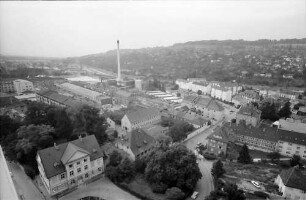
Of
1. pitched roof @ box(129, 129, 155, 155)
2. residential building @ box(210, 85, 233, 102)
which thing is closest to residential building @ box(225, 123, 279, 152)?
pitched roof @ box(129, 129, 155, 155)

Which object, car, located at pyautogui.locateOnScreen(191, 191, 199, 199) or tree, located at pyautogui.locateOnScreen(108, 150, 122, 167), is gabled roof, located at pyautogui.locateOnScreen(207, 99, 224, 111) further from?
tree, located at pyautogui.locateOnScreen(108, 150, 122, 167)

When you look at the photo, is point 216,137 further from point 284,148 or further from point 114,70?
point 114,70

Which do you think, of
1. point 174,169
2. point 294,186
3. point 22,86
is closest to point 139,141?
point 174,169

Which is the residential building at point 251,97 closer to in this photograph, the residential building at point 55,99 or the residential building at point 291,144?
the residential building at point 291,144

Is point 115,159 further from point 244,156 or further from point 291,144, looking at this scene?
point 291,144

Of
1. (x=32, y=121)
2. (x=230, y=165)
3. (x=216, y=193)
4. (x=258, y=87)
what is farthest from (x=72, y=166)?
(x=258, y=87)

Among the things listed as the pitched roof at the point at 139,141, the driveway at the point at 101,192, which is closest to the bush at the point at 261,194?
the driveway at the point at 101,192
